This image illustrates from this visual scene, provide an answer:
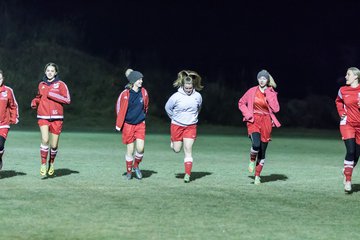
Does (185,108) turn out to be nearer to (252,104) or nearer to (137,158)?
(252,104)

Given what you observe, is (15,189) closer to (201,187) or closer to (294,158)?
(201,187)

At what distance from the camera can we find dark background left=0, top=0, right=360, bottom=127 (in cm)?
4600

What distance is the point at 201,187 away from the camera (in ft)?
42.2

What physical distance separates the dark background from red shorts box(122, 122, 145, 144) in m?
29.7

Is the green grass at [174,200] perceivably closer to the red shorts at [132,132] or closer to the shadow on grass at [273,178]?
the shadow on grass at [273,178]

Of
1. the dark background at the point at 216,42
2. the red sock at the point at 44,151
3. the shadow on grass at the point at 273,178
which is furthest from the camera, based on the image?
the dark background at the point at 216,42

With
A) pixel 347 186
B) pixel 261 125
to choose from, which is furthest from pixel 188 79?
pixel 347 186

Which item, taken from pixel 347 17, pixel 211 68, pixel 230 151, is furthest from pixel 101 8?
pixel 230 151

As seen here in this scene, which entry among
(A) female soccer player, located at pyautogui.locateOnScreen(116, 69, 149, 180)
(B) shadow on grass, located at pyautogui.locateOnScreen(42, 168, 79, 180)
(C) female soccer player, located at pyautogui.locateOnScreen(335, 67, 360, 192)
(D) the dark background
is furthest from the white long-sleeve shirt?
(D) the dark background

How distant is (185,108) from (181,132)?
0.44 metres

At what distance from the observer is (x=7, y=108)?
1344 centimetres

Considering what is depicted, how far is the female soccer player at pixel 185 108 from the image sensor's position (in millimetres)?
13570

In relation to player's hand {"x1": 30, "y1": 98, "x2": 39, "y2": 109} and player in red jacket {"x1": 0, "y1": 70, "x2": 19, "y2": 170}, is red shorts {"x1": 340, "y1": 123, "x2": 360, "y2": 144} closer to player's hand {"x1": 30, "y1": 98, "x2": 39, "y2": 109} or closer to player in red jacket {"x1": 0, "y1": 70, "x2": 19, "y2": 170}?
player's hand {"x1": 30, "y1": 98, "x2": 39, "y2": 109}

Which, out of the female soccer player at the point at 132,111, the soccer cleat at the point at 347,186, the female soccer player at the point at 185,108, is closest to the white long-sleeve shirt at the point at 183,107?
the female soccer player at the point at 185,108
